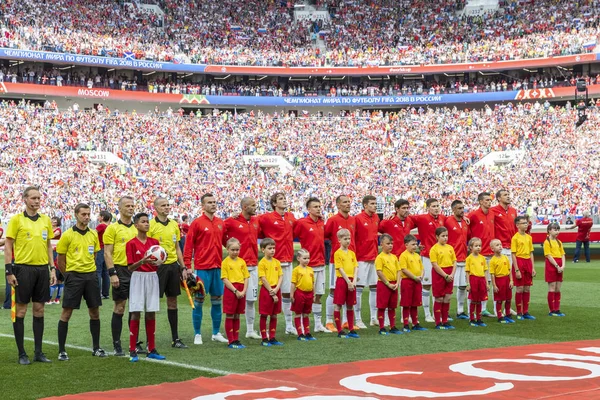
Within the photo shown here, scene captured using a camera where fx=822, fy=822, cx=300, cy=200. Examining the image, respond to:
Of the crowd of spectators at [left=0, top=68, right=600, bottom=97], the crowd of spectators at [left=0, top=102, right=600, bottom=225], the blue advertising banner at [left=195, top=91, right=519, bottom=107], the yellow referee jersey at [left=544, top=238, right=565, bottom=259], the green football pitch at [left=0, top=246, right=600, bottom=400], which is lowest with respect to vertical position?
the green football pitch at [left=0, top=246, right=600, bottom=400]

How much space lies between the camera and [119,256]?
10633mm

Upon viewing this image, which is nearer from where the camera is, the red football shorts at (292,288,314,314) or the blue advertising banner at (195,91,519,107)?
the red football shorts at (292,288,314,314)

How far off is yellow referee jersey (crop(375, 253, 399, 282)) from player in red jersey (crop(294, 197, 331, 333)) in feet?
2.80

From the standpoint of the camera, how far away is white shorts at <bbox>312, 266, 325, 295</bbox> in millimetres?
12266

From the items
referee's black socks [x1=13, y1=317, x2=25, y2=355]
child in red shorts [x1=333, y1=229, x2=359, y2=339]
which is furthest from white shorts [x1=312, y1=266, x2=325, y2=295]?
referee's black socks [x1=13, y1=317, x2=25, y2=355]

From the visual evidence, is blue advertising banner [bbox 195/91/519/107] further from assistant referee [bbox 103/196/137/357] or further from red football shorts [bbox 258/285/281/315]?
assistant referee [bbox 103/196/137/357]

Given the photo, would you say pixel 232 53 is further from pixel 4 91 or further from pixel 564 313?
pixel 564 313

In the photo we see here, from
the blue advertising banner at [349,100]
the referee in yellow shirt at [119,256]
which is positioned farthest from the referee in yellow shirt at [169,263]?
the blue advertising banner at [349,100]

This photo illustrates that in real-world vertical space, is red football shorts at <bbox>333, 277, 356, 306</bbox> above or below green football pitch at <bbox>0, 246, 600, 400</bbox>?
above

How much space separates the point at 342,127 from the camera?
2133 inches

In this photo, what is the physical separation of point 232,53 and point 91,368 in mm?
52508

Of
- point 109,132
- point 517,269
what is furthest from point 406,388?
point 109,132

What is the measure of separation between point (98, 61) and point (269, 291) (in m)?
45.5

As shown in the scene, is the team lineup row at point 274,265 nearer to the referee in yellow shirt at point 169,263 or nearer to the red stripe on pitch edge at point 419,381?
the referee in yellow shirt at point 169,263
